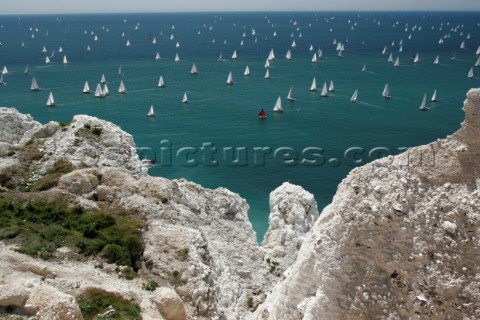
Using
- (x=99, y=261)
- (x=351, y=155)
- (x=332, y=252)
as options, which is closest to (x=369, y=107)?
(x=351, y=155)

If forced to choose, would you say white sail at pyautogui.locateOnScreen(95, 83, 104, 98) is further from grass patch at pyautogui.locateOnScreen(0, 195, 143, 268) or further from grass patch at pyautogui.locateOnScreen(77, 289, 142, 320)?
grass patch at pyautogui.locateOnScreen(77, 289, 142, 320)

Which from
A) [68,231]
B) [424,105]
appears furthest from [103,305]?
[424,105]

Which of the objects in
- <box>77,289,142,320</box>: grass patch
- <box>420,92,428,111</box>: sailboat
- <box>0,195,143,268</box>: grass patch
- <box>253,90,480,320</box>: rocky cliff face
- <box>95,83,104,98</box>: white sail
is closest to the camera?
<box>253,90,480,320</box>: rocky cliff face

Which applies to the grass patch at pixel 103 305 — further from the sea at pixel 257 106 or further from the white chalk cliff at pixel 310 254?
the sea at pixel 257 106

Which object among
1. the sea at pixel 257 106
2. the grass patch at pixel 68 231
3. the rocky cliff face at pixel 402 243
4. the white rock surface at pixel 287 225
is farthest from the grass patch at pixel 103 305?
the sea at pixel 257 106

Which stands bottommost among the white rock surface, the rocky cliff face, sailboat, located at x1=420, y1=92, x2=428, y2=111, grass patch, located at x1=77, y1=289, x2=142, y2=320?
→ sailboat, located at x1=420, y1=92, x2=428, y2=111

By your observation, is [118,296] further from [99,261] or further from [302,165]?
[302,165]

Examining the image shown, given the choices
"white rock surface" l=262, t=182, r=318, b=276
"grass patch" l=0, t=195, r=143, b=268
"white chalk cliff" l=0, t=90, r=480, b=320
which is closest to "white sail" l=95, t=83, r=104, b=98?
"white chalk cliff" l=0, t=90, r=480, b=320

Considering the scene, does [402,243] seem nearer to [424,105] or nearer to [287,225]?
[287,225]
